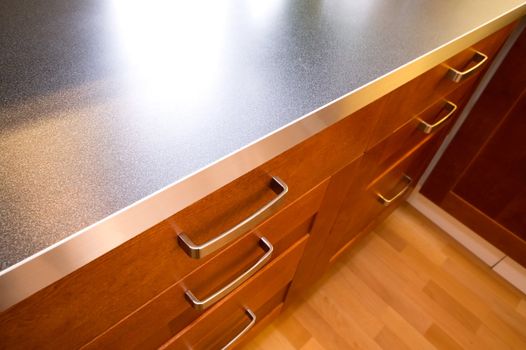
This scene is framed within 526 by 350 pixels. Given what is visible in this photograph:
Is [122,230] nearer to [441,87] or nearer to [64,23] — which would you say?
[64,23]

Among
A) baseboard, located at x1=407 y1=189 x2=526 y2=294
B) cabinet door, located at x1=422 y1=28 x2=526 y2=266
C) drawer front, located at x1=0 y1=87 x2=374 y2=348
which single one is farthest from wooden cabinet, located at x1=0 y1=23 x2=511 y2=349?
baseboard, located at x1=407 y1=189 x2=526 y2=294

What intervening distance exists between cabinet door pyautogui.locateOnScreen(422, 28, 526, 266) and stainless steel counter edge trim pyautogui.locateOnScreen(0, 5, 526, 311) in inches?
27.0

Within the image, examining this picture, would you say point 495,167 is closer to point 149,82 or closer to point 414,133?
point 414,133

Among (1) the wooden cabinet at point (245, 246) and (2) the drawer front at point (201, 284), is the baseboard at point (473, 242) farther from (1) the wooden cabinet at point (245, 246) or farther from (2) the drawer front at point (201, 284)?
(2) the drawer front at point (201, 284)

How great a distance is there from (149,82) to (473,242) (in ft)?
4.48

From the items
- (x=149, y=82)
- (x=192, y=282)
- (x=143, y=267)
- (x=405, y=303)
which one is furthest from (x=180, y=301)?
(x=405, y=303)

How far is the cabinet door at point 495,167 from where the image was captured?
1046 millimetres

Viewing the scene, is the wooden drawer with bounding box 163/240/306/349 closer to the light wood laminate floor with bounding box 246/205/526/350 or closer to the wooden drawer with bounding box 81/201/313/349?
the wooden drawer with bounding box 81/201/313/349

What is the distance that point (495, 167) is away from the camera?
3.76ft

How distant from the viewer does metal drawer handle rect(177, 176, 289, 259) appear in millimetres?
411

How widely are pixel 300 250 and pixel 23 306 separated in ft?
1.83

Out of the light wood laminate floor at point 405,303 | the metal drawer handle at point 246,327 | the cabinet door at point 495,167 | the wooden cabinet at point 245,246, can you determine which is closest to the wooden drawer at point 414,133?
the wooden cabinet at point 245,246

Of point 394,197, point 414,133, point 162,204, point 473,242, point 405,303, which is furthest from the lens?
point 473,242

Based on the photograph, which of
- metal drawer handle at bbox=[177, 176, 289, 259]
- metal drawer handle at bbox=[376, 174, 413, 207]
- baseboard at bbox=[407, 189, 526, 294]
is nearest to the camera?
metal drawer handle at bbox=[177, 176, 289, 259]
